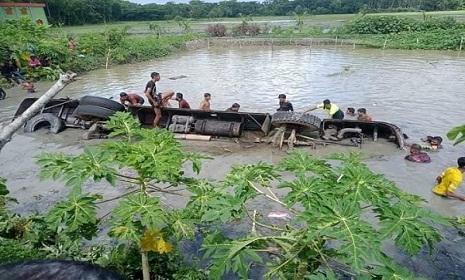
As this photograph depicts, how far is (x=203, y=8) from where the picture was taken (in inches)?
3150

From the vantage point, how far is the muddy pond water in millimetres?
8266

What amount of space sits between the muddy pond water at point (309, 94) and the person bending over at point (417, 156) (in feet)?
0.56

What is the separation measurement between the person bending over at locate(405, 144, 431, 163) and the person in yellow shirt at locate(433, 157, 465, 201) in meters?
1.65

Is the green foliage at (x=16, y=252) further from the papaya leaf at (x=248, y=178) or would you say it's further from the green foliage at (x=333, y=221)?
the papaya leaf at (x=248, y=178)

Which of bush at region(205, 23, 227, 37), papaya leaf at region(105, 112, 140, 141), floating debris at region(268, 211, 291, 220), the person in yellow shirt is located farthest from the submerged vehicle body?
bush at region(205, 23, 227, 37)

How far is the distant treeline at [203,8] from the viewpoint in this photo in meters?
54.2

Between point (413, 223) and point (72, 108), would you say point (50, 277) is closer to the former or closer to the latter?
point (413, 223)

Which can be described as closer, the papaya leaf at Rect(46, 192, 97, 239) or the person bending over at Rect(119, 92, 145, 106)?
the papaya leaf at Rect(46, 192, 97, 239)

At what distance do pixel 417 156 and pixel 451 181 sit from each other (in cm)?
216

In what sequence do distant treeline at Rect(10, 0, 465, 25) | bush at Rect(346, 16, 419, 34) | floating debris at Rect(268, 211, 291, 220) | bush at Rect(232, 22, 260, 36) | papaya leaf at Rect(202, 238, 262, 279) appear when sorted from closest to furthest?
papaya leaf at Rect(202, 238, 262, 279) → floating debris at Rect(268, 211, 291, 220) → bush at Rect(346, 16, 419, 34) → bush at Rect(232, 22, 260, 36) → distant treeline at Rect(10, 0, 465, 25)

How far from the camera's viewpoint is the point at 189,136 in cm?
1112

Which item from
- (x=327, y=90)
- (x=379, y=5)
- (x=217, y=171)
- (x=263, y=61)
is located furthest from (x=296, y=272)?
Result: (x=379, y=5)

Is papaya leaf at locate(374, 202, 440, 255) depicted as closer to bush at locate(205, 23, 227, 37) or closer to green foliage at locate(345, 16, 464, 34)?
green foliage at locate(345, 16, 464, 34)

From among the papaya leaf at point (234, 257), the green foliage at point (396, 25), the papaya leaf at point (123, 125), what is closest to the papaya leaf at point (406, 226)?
the papaya leaf at point (234, 257)
